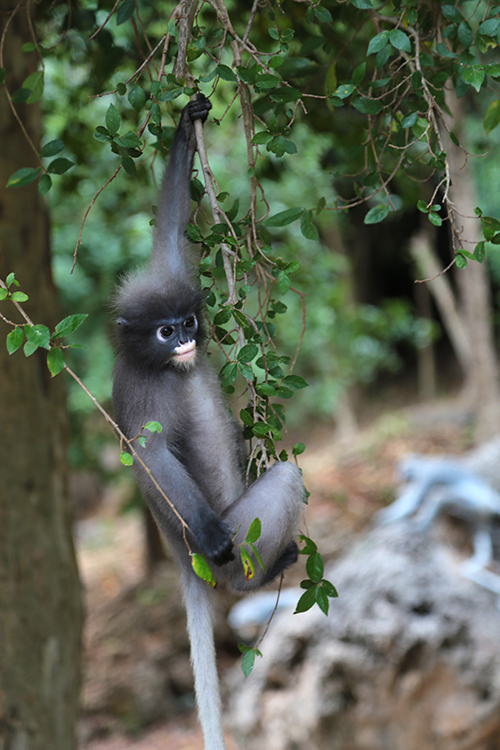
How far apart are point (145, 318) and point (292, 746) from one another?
2916 mm

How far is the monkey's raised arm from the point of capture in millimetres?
1985

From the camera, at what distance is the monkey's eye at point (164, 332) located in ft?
6.17

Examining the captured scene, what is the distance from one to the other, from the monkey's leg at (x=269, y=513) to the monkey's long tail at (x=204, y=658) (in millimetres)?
114

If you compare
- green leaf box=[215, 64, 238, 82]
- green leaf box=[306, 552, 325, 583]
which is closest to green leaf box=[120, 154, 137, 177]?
green leaf box=[215, 64, 238, 82]

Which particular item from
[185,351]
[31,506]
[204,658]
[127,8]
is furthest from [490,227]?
[31,506]

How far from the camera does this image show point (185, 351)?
6.08ft

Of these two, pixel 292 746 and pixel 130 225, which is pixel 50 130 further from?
pixel 292 746

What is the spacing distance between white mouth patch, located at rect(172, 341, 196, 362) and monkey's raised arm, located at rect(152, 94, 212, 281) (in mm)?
247

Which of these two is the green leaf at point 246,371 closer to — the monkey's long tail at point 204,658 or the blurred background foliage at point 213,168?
the blurred background foliage at point 213,168

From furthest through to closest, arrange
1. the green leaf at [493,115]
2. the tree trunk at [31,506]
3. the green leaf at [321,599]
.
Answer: the tree trunk at [31,506], the green leaf at [493,115], the green leaf at [321,599]

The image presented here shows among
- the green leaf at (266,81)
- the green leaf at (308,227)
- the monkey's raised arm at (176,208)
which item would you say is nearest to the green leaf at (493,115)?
the green leaf at (308,227)

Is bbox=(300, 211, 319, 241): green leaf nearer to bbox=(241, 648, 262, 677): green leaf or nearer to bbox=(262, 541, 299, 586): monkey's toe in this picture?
bbox=(262, 541, 299, 586): monkey's toe

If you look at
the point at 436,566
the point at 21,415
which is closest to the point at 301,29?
the point at 21,415

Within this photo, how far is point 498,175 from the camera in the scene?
35.4ft
